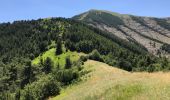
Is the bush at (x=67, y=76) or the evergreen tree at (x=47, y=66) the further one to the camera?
the evergreen tree at (x=47, y=66)

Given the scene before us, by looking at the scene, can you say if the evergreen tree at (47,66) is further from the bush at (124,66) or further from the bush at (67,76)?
the bush at (67,76)

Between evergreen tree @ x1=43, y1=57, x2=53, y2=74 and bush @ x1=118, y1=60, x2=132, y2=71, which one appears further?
evergreen tree @ x1=43, y1=57, x2=53, y2=74

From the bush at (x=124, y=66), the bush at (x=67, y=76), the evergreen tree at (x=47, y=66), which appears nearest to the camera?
the bush at (x=67, y=76)

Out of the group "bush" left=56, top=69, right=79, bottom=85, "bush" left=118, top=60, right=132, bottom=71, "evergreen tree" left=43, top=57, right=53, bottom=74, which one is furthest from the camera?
"evergreen tree" left=43, top=57, right=53, bottom=74

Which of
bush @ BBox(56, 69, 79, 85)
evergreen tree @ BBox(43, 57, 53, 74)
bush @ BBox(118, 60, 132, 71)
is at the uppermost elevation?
bush @ BBox(56, 69, 79, 85)

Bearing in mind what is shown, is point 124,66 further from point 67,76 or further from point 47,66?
point 67,76

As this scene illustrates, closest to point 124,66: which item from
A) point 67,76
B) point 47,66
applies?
point 47,66

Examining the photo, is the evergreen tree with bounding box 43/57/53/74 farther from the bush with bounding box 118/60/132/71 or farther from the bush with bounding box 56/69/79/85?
the bush with bounding box 56/69/79/85

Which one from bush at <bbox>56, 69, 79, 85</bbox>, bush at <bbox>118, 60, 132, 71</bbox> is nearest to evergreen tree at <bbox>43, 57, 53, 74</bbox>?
bush at <bbox>118, 60, 132, 71</bbox>

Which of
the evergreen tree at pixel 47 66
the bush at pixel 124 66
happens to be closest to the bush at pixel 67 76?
the bush at pixel 124 66

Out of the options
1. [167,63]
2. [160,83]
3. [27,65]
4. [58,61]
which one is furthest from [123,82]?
[58,61]

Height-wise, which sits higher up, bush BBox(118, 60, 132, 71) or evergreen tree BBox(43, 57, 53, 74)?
bush BBox(118, 60, 132, 71)

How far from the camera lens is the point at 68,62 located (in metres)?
165

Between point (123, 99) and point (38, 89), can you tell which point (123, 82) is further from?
point (38, 89)
